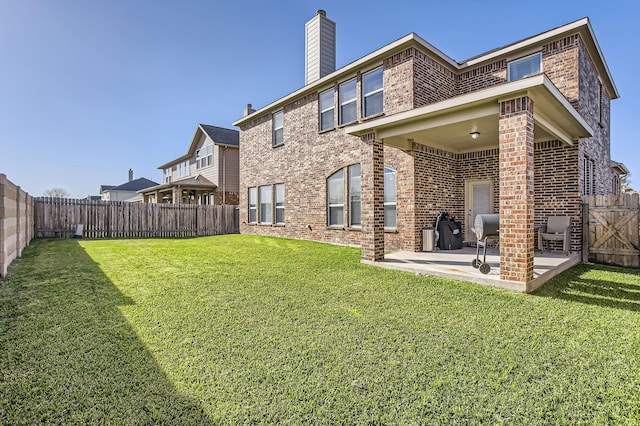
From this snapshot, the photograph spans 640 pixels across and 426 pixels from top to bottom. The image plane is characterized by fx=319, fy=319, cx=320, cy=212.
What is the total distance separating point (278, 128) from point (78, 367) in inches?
486

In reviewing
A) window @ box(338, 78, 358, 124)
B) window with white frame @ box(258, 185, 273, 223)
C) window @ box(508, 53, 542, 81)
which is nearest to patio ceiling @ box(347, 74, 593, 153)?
window @ box(508, 53, 542, 81)

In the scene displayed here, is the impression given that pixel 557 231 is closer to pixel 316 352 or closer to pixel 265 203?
pixel 316 352

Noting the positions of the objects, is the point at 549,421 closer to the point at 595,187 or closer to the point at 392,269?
the point at 392,269

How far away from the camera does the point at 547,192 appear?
818 cm

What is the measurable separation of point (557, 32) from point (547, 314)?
768 centimetres

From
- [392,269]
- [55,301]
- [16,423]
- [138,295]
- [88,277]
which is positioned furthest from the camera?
[392,269]

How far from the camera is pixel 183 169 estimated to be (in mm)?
24766

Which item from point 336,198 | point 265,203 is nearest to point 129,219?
point 265,203

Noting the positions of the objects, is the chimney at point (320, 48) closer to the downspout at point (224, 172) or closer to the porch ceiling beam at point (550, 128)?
the porch ceiling beam at point (550, 128)

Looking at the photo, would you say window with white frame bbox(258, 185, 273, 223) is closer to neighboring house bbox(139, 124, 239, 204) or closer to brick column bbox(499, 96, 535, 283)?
neighboring house bbox(139, 124, 239, 204)

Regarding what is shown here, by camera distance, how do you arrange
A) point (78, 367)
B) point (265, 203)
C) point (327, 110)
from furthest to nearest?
1. point (265, 203)
2. point (327, 110)
3. point (78, 367)

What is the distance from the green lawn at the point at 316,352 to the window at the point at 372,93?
6264mm

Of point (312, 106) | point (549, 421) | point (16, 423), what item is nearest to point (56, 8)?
point (312, 106)

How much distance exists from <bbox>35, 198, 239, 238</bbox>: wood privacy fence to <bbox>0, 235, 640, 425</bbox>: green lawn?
9.82 meters
